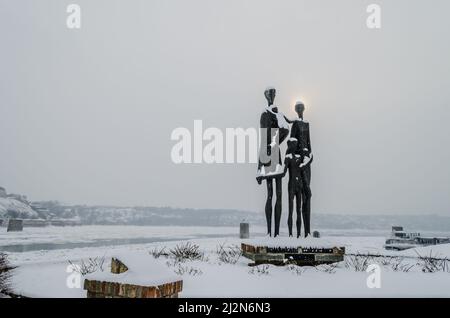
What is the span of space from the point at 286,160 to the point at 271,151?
48 cm

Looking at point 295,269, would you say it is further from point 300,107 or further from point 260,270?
point 300,107

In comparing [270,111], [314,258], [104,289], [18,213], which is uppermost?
[270,111]

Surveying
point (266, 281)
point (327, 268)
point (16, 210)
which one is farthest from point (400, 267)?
point (16, 210)

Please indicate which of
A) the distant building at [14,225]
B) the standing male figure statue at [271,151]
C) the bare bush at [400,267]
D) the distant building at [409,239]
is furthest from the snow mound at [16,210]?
the bare bush at [400,267]

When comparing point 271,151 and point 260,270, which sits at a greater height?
point 271,151

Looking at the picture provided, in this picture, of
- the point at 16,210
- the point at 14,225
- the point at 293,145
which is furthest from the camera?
the point at 16,210

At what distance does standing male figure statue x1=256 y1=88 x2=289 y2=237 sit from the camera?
9141 mm

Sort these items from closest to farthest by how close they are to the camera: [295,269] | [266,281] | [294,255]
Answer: [266,281]
[295,269]
[294,255]

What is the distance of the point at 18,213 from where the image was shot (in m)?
50.8

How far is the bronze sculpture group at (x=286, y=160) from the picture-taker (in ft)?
30.1

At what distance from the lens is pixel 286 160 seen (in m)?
9.30
